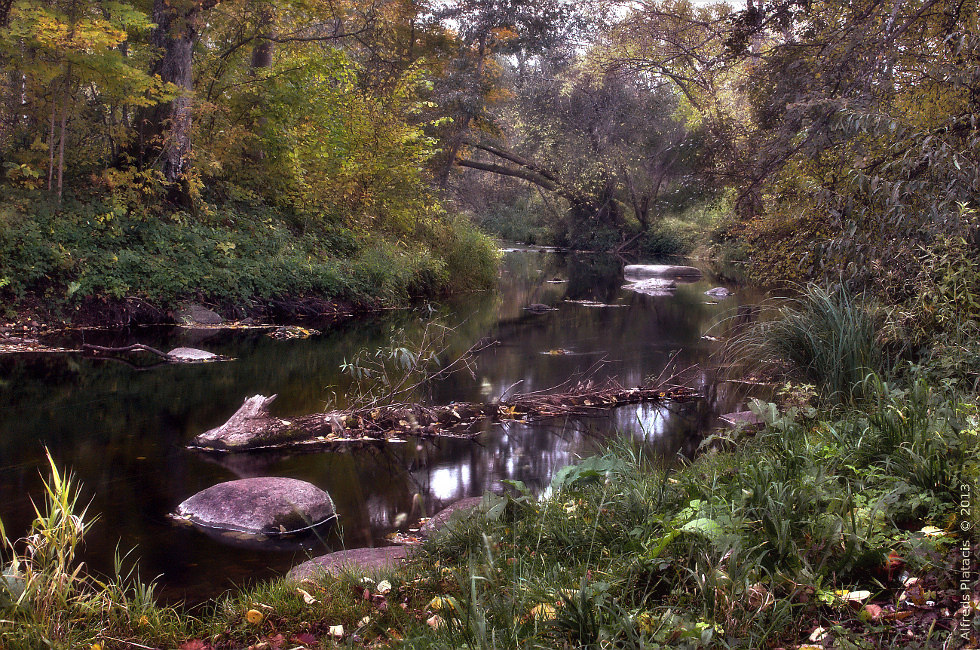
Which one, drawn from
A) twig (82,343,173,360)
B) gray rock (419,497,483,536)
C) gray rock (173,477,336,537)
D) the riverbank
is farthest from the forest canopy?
gray rock (173,477,336,537)

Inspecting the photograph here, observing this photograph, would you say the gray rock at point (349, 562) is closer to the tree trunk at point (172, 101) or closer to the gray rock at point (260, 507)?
the gray rock at point (260, 507)

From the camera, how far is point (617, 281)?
965 inches

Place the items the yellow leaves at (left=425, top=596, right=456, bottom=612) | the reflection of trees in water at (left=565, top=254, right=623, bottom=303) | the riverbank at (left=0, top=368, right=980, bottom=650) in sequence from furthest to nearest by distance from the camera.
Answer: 1. the reflection of trees in water at (left=565, top=254, right=623, bottom=303)
2. the yellow leaves at (left=425, top=596, right=456, bottom=612)
3. the riverbank at (left=0, top=368, right=980, bottom=650)

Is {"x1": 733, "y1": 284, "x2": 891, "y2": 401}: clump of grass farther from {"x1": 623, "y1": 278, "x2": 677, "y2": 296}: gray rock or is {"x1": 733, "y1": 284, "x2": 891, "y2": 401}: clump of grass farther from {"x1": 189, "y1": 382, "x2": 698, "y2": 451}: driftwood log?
{"x1": 623, "y1": 278, "x2": 677, "y2": 296}: gray rock

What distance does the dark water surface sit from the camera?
477 centimetres

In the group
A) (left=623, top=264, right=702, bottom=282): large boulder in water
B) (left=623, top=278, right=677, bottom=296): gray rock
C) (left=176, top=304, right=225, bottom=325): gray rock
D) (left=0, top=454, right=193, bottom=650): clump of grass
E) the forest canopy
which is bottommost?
(left=623, top=278, right=677, bottom=296): gray rock

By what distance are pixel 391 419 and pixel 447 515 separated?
8.26 feet

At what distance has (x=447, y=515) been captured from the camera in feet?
15.3

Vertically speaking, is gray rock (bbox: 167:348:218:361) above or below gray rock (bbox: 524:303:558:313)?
above

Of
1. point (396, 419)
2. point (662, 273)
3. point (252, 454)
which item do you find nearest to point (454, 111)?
point (662, 273)

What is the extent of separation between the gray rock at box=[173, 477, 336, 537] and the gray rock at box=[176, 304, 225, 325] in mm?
8284

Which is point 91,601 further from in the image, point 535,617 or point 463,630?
point 535,617

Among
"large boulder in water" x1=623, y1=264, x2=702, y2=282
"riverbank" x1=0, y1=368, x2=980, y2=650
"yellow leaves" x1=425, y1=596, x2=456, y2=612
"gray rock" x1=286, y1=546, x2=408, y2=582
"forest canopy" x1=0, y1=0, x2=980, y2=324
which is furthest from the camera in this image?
"large boulder in water" x1=623, y1=264, x2=702, y2=282

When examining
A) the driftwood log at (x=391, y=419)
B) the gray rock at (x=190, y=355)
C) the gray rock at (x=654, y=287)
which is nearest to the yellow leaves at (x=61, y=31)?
the gray rock at (x=190, y=355)
